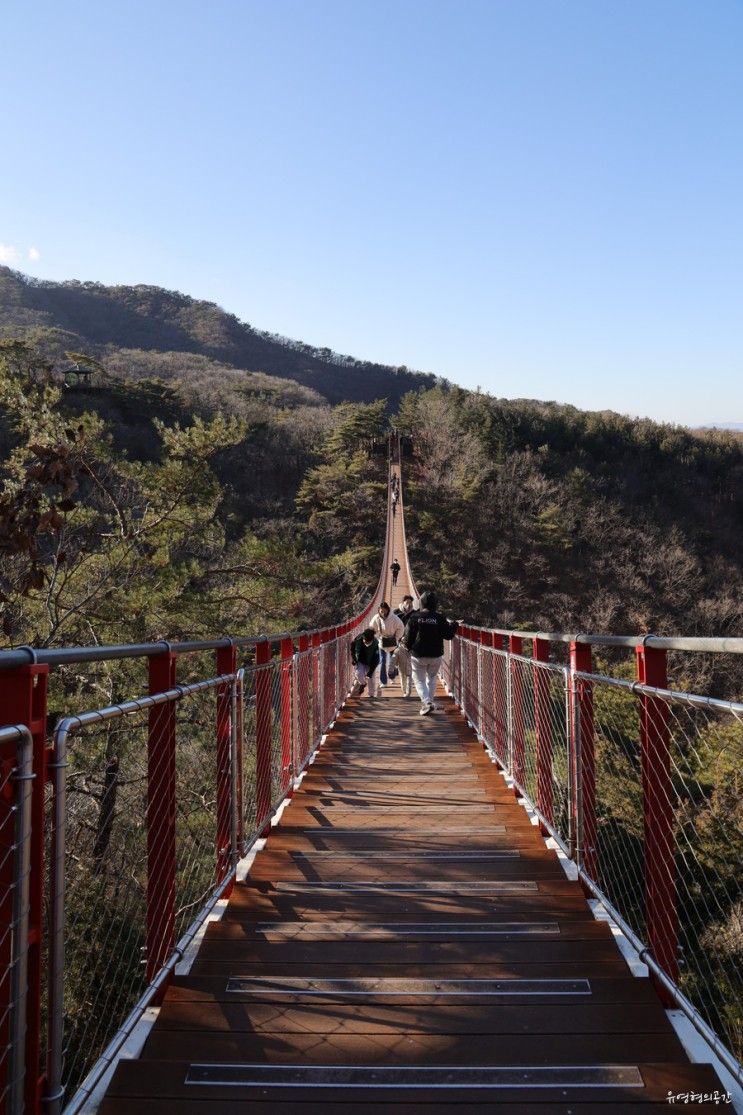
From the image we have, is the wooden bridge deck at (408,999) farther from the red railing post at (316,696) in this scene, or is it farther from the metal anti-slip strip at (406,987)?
the red railing post at (316,696)

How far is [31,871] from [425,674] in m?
8.16

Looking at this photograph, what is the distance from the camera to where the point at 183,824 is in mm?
9000

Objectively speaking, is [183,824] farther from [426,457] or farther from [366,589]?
[426,457]

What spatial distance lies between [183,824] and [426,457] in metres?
42.7

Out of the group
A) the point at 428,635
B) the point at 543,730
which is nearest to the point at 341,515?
the point at 428,635

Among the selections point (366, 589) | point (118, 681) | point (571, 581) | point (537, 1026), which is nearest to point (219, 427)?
point (118, 681)

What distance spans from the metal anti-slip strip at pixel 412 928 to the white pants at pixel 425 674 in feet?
20.7

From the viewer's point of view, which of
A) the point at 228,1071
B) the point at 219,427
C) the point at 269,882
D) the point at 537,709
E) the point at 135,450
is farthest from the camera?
the point at 135,450

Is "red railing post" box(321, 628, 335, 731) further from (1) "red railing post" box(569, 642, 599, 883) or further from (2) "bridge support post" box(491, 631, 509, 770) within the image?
(1) "red railing post" box(569, 642, 599, 883)

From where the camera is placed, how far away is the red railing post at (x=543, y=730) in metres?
4.76

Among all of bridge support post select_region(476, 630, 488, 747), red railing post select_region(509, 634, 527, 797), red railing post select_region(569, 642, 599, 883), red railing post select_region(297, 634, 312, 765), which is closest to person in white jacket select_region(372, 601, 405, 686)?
bridge support post select_region(476, 630, 488, 747)

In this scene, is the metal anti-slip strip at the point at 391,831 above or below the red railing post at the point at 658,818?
below

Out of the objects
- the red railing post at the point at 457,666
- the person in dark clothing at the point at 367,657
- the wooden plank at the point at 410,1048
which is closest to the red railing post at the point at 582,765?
the wooden plank at the point at 410,1048

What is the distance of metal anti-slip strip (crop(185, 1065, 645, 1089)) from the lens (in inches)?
85.6
